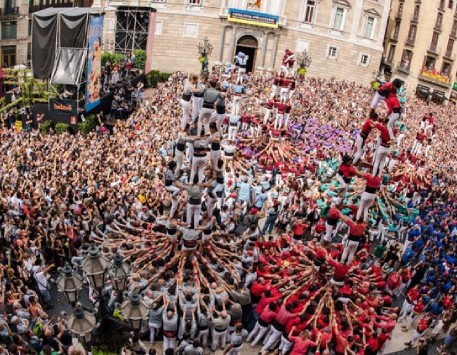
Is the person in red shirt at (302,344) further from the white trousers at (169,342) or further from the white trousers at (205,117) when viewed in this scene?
the white trousers at (205,117)

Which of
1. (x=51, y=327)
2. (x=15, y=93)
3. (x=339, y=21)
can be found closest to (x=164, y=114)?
(x=15, y=93)

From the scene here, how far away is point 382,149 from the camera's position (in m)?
14.7

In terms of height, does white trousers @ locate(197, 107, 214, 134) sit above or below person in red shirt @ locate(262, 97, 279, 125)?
above

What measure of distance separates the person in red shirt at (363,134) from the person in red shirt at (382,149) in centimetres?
20

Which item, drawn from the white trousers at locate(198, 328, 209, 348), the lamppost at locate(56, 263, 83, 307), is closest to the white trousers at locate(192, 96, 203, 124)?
the white trousers at locate(198, 328, 209, 348)

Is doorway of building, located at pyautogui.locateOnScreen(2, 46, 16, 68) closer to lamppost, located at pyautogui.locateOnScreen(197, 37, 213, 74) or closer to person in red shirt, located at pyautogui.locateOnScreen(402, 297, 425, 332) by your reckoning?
lamppost, located at pyautogui.locateOnScreen(197, 37, 213, 74)

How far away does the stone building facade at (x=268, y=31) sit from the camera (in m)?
43.3

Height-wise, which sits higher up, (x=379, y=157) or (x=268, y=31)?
(x=268, y=31)

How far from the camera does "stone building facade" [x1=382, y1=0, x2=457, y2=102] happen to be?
48.5 meters

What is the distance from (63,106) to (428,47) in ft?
129

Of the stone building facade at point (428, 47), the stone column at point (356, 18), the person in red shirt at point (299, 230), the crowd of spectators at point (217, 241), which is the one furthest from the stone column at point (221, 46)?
the person in red shirt at point (299, 230)

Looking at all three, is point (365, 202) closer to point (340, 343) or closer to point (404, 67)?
point (340, 343)

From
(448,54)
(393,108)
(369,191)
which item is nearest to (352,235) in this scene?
(369,191)

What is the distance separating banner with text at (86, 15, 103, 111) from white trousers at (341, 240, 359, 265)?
1741 centimetres
